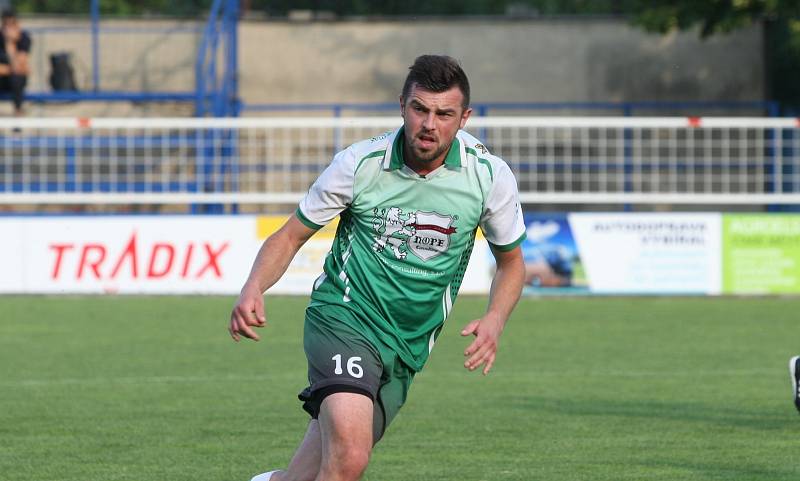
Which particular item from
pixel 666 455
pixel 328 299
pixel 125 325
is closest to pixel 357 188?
pixel 328 299

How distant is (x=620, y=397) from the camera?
11047mm

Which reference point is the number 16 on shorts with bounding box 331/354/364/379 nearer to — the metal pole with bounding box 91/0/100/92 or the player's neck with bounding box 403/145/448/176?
the player's neck with bounding box 403/145/448/176

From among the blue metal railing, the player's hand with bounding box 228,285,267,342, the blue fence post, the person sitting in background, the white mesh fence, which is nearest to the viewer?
the player's hand with bounding box 228,285,267,342

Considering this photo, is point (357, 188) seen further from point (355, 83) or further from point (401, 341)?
point (355, 83)

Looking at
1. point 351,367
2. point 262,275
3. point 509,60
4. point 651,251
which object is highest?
point 262,275

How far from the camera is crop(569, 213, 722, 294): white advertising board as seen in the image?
1927 cm

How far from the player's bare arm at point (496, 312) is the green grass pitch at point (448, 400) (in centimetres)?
215

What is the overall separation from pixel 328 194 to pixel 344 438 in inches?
36.0

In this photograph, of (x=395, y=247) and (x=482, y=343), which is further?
(x=395, y=247)

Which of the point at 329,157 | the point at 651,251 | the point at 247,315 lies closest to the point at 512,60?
the point at 329,157

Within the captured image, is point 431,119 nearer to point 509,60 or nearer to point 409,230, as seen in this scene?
point 409,230

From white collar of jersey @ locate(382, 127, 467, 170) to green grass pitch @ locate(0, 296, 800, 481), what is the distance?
2558 mm

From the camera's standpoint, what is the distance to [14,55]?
80.3ft

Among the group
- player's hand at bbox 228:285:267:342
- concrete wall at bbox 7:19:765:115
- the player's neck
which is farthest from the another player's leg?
concrete wall at bbox 7:19:765:115
